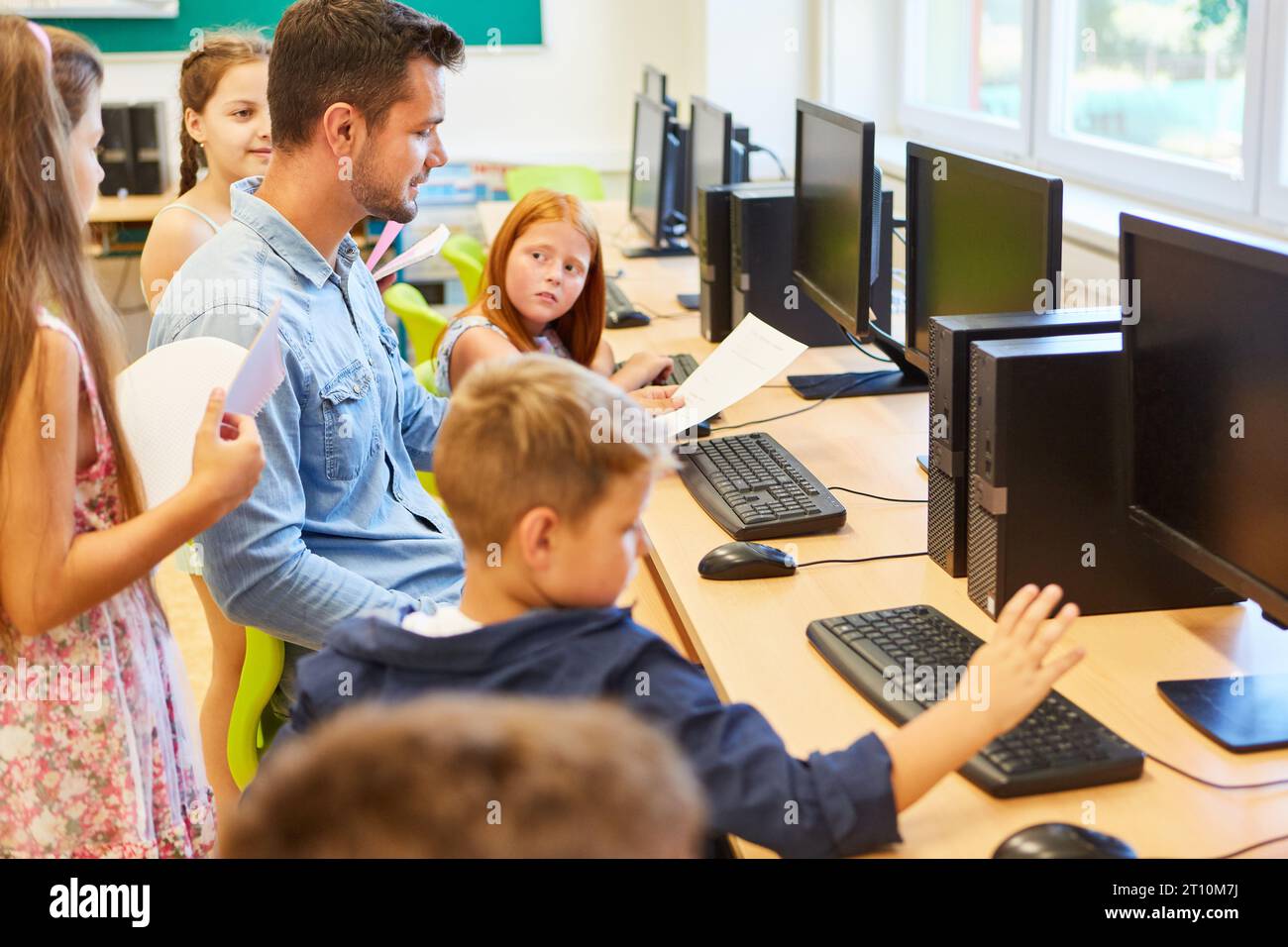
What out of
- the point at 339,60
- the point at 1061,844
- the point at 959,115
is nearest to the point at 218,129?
the point at 339,60

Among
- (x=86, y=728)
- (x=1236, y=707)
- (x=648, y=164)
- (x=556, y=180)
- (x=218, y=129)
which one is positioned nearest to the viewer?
(x=1236, y=707)

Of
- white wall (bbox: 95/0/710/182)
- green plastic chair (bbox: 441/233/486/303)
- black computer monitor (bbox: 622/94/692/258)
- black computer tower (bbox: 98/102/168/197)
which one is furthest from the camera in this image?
white wall (bbox: 95/0/710/182)

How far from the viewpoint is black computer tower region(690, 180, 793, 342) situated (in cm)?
298

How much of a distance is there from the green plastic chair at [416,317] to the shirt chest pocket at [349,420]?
3.92ft

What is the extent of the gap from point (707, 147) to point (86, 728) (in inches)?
102

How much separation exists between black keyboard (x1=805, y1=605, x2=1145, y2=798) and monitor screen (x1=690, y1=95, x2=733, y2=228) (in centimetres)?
205

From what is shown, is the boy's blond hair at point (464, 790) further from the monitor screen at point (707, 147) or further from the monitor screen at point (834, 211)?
the monitor screen at point (707, 147)

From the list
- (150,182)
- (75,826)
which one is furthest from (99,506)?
(150,182)

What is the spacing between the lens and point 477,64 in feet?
18.3

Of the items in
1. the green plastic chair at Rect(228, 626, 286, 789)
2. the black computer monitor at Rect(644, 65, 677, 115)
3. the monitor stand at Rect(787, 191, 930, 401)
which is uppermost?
the black computer monitor at Rect(644, 65, 677, 115)

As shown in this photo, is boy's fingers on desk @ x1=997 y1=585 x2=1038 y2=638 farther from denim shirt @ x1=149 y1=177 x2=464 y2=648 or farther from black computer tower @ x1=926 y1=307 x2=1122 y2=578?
denim shirt @ x1=149 y1=177 x2=464 y2=648

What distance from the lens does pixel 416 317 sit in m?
3.02

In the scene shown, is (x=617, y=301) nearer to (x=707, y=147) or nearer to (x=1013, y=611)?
(x=707, y=147)

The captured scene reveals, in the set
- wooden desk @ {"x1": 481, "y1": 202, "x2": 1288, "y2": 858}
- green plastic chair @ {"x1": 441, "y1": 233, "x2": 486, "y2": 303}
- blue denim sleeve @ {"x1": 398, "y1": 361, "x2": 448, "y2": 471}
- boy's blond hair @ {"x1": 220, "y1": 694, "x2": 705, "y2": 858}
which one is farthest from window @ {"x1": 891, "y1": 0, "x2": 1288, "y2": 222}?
boy's blond hair @ {"x1": 220, "y1": 694, "x2": 705, "y2": 858}
